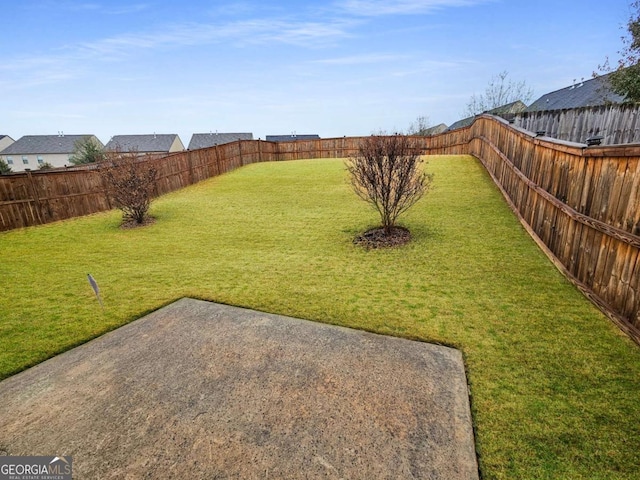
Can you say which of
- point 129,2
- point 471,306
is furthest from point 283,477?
point 129,2

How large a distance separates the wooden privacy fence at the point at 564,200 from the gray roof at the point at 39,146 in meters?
60.1

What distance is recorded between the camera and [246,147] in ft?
76.2

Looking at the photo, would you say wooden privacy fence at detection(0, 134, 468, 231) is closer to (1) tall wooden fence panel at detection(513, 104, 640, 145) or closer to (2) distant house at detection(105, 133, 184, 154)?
(1) tall wooden fence panel at detection(513, 104, 640, 145)

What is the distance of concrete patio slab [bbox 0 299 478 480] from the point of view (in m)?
2.33

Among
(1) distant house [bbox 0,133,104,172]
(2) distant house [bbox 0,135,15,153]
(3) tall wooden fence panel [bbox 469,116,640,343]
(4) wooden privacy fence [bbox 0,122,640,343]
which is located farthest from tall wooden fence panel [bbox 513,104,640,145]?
(2) distant house [bbox 0,135,15,153]

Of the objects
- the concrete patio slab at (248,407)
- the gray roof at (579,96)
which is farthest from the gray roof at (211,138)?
the concrete patio slab at (248,407)

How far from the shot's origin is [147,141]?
187 feet

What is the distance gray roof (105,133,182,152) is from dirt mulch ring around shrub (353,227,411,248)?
186 ft

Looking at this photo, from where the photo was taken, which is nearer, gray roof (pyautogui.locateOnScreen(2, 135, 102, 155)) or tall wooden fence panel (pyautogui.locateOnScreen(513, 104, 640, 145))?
tall wooden fence panel (pyautogui.locateOnScreen(513, 104, 640, 145))

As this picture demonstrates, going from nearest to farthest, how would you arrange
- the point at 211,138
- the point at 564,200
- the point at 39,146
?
the point at 564,200 < the point at 39,146 < the point at 211,138

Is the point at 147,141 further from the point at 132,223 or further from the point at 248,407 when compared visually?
the point at 248,407

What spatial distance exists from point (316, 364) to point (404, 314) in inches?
62.8

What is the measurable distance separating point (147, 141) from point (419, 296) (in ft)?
211

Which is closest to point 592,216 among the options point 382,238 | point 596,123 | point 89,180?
point 382,238
